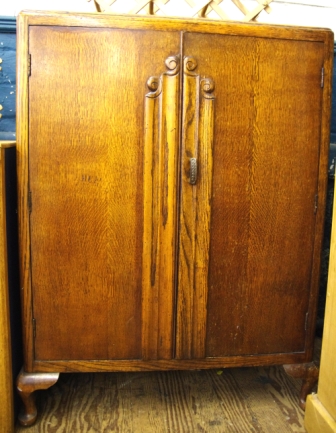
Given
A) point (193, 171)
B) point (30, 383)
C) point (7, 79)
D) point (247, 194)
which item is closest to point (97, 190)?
point (193, 171)

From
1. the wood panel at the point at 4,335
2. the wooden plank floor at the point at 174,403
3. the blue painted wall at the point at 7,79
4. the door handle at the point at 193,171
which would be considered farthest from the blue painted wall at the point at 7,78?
the wooden plank floor at the point at 174,403

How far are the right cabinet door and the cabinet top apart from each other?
2 centimetres

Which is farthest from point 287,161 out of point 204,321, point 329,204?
point 329,204

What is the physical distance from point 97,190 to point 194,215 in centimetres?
33

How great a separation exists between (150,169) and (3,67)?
0.95m

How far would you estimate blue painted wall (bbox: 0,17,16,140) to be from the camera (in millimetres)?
1866

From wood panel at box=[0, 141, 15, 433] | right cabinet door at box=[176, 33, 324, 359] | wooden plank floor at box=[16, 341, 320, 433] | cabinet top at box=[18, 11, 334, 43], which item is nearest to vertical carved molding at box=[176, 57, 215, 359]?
right cabinet door at box=[176, 33, 324, 359]

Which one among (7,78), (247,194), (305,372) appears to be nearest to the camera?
(247,194)

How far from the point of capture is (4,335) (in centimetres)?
138

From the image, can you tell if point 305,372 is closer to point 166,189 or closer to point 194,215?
point 194,215

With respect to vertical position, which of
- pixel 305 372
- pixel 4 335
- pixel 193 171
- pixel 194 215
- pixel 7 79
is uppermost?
pixel 7 79

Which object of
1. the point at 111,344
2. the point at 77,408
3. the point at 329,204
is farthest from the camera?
the point at 329,204

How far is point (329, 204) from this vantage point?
2.16 meters

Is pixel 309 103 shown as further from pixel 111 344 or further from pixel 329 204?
pixel 111 344
